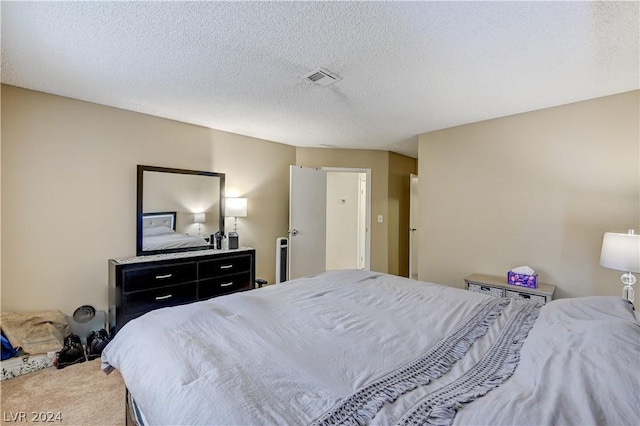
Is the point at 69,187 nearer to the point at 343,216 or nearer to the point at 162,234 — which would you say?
the point at 162,234

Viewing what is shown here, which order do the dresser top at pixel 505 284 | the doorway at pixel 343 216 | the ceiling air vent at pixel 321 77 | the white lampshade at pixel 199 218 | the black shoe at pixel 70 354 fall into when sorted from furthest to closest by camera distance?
the doorway at pixel 343 216, the white lampshade at pixel 199 218, the dresser top at pixel 505 284, the black shoe at pixel 70 354, the ceiling air vent at pixel 321 77

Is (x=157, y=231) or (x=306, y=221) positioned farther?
(x=306, y=221)

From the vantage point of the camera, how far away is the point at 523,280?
2830 mm

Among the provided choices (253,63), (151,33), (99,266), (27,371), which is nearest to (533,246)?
(253,63)

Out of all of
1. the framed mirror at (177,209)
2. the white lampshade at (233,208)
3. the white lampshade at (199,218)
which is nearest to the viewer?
the framed mirror at (177,209)

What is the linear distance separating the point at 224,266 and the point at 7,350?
1.81m

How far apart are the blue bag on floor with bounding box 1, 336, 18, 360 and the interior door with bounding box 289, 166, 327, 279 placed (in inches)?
116

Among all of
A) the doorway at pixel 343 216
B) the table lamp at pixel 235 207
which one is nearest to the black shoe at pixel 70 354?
the table lamp at pixel 235 207

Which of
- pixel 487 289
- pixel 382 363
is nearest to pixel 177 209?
pixel 382 363

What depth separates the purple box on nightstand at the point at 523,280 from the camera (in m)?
2.78

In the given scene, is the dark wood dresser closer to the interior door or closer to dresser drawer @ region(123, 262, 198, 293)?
dresser drawer @ region(123, 262, 198, 293)

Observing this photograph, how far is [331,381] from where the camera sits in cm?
100

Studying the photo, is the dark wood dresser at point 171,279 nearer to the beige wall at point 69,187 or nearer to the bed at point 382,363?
the beige wall at point 69,187

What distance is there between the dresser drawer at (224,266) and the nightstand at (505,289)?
2.56 metres
